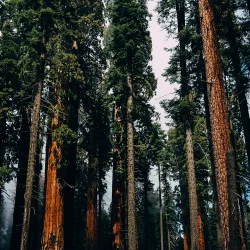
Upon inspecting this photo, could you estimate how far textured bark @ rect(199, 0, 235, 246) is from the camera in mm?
6449

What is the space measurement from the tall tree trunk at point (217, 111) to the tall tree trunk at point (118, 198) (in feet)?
26.8

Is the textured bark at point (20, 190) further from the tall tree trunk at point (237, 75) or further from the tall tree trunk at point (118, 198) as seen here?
the tall tree trunk at point (237, 75)

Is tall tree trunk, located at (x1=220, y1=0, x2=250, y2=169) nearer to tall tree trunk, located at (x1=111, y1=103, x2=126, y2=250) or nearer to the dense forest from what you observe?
the dense forest

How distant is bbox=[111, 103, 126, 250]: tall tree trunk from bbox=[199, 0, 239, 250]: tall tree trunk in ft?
26.8

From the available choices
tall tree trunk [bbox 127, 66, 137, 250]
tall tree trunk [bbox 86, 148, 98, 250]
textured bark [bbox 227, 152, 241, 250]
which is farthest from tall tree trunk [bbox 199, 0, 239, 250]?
tall tree trunk [bbox 86, 148, 98, 250]

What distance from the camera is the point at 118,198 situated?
14.8m

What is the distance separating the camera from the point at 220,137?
6.80 metres

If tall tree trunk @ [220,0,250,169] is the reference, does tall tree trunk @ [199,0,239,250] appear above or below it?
below

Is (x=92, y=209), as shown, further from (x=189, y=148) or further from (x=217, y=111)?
(x=217, y=111)

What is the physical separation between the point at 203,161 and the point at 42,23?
55.6ft

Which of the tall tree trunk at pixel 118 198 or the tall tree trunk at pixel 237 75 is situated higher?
the tall tree trunk at pixel 237 75

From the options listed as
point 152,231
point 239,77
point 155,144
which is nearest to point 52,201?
point 239,77

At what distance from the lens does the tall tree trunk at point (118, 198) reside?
14.3 meters

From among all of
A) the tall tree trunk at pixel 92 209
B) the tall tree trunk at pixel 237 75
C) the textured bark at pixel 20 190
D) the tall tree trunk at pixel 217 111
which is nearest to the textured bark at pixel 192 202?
the tall tree trunk at pixel 237 75
